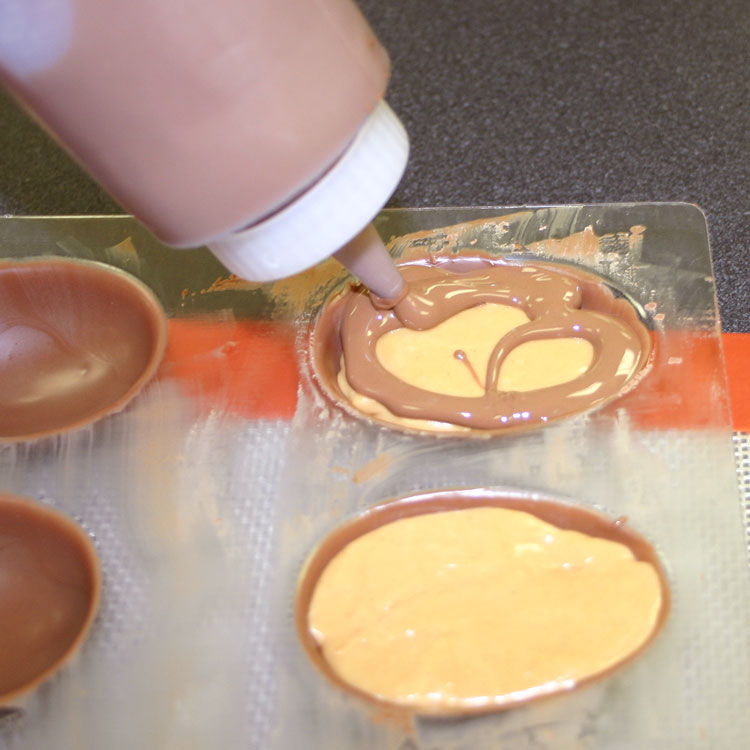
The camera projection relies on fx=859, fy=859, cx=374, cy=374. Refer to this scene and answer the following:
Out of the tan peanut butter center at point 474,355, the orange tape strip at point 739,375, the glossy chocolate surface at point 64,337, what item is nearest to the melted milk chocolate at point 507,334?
the tan peanut butter center at point 474,355

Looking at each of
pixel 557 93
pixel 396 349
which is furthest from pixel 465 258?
pixel 557 93

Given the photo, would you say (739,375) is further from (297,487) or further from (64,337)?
(64,337)

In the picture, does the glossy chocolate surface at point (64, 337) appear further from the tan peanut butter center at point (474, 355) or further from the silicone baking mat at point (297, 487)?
the tan peanut butter center at point (474, 355)

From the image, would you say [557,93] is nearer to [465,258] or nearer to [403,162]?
[465,258]

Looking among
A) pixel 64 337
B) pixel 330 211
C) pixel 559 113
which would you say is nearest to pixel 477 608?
pixel 330 211

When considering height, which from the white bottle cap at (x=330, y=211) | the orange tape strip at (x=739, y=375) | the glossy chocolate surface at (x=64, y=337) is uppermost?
the white bottle cap at (x=330, y=211)

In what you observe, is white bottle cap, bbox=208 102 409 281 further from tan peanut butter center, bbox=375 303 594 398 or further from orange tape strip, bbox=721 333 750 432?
orange tape strip, bbox=721 333 750 432

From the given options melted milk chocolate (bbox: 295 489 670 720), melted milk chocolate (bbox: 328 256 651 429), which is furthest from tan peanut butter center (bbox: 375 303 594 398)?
melted milk chocolate (bbox: 295 489 670 720)
